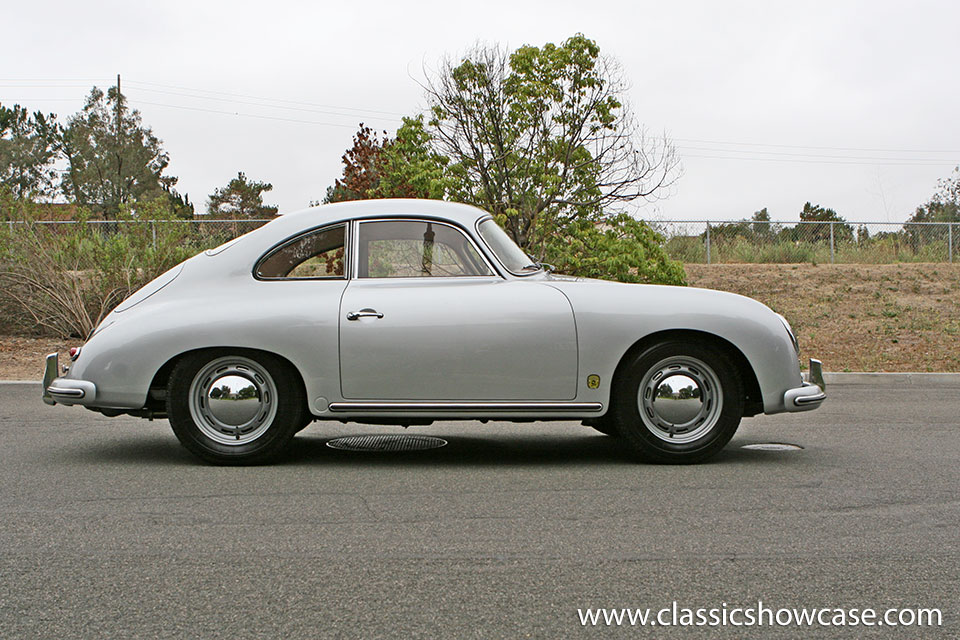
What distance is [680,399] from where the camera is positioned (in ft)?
20.6

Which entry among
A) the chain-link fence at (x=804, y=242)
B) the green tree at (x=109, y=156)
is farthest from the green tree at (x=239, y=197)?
the chain-link fence at (x=804, y=242)

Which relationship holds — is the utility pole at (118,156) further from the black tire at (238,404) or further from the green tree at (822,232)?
the black tire at (238,404)

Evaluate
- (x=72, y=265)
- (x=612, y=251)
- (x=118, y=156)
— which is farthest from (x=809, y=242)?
(x=118, y=156)

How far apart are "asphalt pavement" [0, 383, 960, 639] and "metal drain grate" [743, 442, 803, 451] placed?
0.46 feet

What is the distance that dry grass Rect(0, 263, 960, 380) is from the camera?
Answer: 557 inches

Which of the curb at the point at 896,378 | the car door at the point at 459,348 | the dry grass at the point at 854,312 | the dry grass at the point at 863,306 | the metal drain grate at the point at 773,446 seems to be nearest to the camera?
the car door at the point at 459,348

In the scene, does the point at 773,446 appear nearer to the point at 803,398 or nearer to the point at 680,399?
the point at 803,398

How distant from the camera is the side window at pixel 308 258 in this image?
6605 millimetres

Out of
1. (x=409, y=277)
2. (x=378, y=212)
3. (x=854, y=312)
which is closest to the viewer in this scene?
(x=409, y=277)

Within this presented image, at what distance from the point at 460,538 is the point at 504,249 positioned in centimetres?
259

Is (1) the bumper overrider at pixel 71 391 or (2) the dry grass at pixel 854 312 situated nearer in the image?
(1) the bumper overrider at pixel 71 391

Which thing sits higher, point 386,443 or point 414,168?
point 414,168

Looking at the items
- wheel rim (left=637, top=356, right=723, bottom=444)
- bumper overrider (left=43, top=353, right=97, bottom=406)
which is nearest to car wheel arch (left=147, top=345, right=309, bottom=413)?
bumper overrider (left=43, top=353, right=97, bottom=406)

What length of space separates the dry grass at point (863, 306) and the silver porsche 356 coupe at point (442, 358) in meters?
7.99
